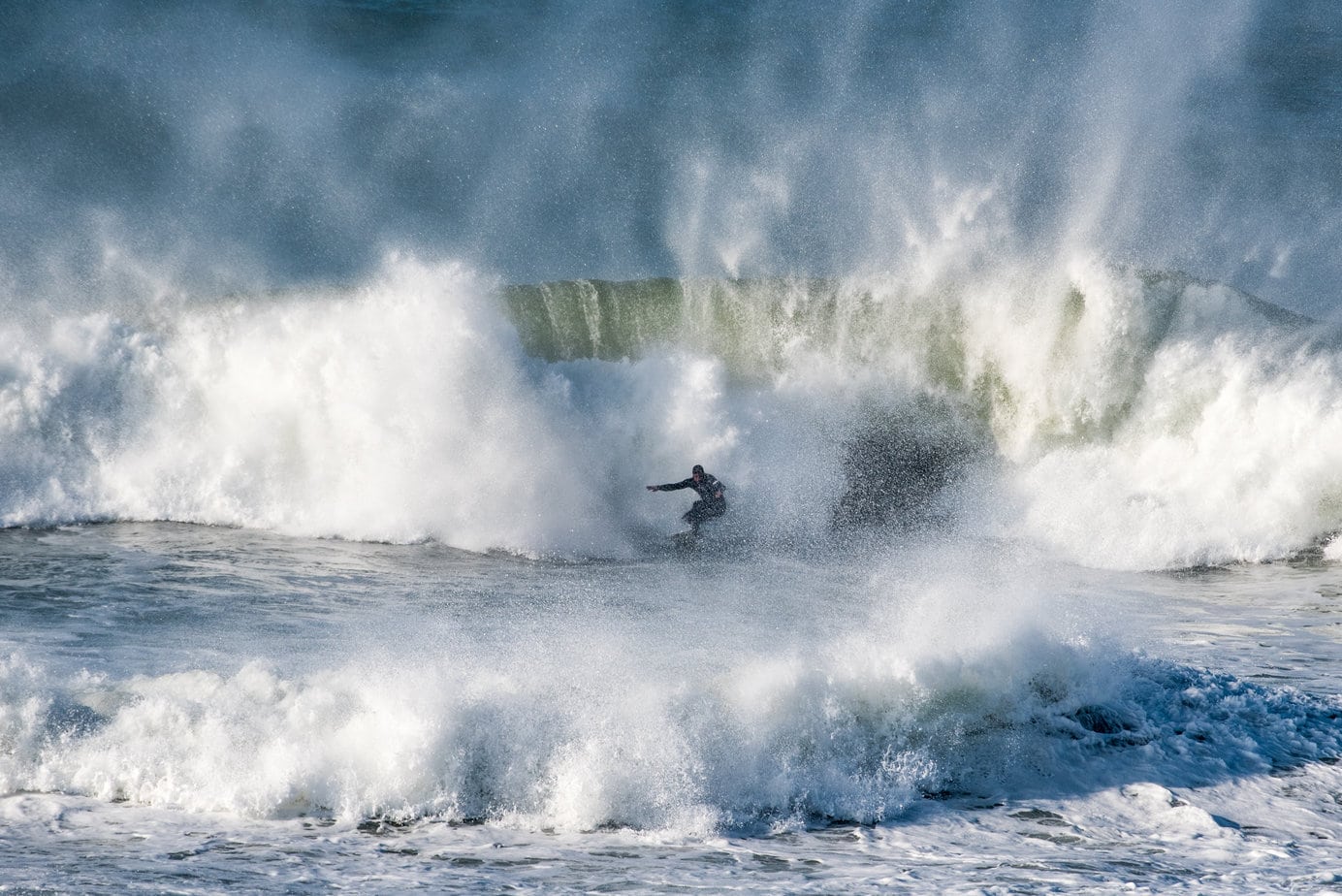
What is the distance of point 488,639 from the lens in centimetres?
901

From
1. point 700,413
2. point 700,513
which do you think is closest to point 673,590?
point 700,513

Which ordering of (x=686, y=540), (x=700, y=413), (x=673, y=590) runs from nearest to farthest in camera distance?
(x=673, y=590) < (x=686, y=540) < (x=700, y=413)

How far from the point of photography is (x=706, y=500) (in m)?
13.2

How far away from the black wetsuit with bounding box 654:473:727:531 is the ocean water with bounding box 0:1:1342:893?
0.25 m

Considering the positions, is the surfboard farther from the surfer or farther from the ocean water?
the ocean water

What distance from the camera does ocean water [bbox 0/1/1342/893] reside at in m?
6.52

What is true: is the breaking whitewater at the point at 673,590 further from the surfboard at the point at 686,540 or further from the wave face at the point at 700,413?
the surfboard at the point at 686,540

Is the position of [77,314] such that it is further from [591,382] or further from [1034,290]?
[1034,290]

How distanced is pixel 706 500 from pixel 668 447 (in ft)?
4.14

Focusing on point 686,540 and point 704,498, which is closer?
point 686,540

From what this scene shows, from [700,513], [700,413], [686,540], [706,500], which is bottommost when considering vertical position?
[686,540]

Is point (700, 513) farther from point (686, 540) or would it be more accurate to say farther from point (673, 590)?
point (673, 590)

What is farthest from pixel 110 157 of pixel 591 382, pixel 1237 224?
pixel 1237 224

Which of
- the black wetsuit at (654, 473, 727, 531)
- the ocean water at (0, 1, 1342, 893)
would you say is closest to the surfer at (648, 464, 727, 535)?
the black wetsuit at (654, 473, 727, 531)
